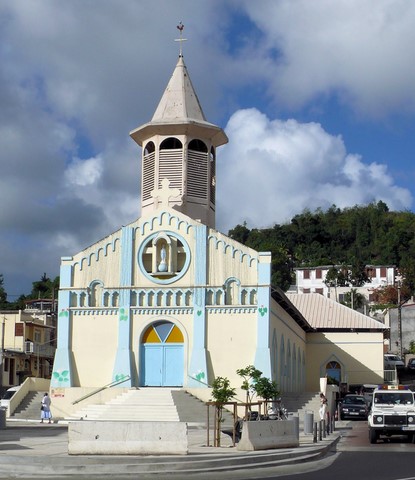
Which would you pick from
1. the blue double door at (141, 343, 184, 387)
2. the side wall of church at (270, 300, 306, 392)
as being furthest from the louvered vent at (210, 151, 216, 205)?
the blue double door at (141, 343, 184, 387)

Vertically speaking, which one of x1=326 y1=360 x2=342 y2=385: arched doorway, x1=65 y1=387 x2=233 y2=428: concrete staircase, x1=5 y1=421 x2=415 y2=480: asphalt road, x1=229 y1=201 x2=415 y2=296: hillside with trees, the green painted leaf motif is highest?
x1=229 y1=201 x2=415 y2=296: hillside with trees

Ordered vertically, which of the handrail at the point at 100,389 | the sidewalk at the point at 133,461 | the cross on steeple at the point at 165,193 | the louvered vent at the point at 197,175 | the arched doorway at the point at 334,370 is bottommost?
the sidewalk at the point at 133,461

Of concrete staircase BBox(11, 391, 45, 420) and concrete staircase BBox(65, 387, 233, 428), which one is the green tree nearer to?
concrete staircase BBox(65, 387, 233, 428)

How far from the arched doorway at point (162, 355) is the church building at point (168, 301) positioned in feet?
0.16

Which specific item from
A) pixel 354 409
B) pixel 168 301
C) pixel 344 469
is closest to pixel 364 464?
pixel 344 469

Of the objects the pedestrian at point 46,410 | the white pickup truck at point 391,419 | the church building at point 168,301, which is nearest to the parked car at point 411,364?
the church building at point 168,301

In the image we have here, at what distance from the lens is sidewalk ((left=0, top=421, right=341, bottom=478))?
1939 centimetres

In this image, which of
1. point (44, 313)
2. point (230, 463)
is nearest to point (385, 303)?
point (44, 313)

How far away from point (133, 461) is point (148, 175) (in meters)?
27.2

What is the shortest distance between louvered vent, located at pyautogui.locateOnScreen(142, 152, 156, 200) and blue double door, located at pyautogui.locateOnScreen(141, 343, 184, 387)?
8323 mm

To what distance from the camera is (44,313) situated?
8681 centimetres

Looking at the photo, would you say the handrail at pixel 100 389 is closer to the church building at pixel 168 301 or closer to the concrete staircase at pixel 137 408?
the church building at pixel 168 301

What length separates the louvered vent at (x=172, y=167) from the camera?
44.8 m

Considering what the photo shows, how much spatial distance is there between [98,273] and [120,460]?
2333 cm
